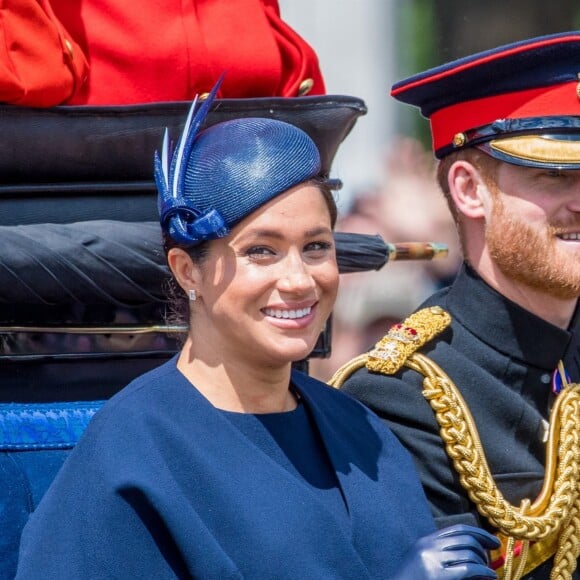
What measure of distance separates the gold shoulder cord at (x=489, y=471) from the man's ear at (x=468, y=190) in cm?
25

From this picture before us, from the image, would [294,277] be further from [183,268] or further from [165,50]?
[165,50]

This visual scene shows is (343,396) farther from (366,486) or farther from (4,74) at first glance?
(4,74)

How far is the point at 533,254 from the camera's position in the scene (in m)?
2.74

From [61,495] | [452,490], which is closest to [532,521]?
[452,490]

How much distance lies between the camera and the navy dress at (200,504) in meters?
2.07

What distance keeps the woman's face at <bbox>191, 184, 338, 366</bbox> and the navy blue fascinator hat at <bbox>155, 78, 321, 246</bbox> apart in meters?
0.03

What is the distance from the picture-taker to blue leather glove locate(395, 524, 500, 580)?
221 centimetres

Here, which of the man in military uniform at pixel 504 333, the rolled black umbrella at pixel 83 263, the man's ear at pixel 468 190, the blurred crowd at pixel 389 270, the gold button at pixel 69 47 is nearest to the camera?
the rolled black umbrella at pixel 83 263

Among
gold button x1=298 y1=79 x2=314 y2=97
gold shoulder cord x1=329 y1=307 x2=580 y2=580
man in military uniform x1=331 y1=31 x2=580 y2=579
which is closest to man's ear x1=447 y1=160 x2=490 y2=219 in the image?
man in military uniform x1=331 y1=31 x2=580 y2=579

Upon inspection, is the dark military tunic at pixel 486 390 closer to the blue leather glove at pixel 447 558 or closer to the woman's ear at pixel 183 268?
the blue leather glove at pixel 447 558

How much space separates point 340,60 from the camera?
5660 millimetres

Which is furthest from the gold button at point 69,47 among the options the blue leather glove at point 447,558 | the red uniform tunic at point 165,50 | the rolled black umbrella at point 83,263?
the blue leather glove at point 447,558

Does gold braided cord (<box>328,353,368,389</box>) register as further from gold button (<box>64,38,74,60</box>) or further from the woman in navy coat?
gold button (<box>64,38,74,60</box>)

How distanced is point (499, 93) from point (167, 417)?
111cm
